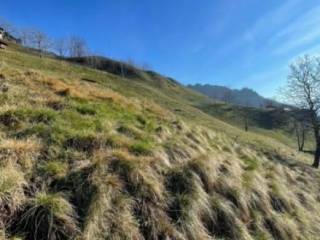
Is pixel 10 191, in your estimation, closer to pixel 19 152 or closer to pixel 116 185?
pixel 19 152

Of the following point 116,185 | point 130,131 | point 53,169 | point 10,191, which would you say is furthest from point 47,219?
point 130,131

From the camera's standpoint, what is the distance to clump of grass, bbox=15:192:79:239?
455 cm

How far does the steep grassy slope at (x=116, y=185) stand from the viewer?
4828 mm

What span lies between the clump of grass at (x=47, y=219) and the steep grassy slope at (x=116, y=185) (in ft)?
0.05

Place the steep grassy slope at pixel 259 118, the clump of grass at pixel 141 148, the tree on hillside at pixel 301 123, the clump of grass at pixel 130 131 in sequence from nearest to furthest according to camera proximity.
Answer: the clump of grass at pixel 141 148 < the clump of grass at pixel 130 131 < the tree on hillside at pixel 301 123 < the steep grassy slope at pixel 259 118

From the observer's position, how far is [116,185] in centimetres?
571

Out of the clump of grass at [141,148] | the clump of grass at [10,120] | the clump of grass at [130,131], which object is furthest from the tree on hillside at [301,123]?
the clump of grass at [10,120]

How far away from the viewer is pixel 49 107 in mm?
8867

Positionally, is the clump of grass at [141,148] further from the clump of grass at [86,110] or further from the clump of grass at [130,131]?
the clump of grass at [86,110]

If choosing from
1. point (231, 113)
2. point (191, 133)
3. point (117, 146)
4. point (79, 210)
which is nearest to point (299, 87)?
point (191, 133)

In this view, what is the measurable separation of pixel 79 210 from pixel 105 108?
5.45 meters

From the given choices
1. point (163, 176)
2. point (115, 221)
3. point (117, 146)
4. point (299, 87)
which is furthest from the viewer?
point (299, 87)

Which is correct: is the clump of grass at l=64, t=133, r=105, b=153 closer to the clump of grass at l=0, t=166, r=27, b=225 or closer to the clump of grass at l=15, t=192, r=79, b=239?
the clump of grass at l=0, t=166, r=27, b=225

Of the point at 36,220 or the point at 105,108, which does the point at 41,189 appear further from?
the point at 105,108
